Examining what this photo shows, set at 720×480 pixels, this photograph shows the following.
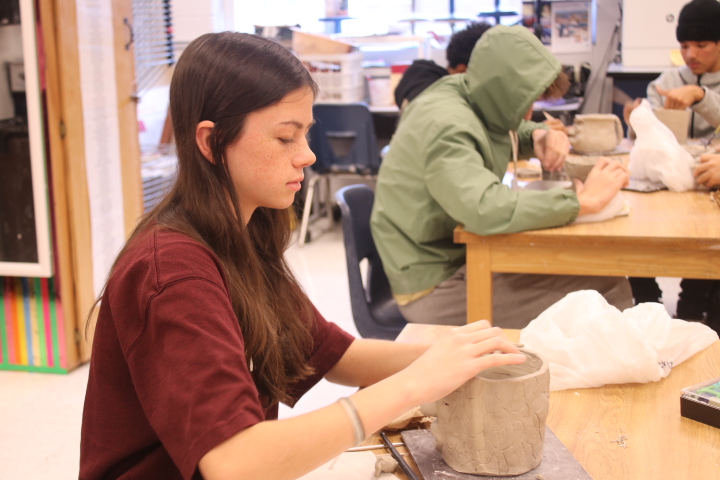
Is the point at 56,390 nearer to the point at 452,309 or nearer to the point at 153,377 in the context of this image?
the point at 452,309

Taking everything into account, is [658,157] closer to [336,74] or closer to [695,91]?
[695,91]

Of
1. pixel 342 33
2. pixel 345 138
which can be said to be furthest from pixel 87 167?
pixel 342 33

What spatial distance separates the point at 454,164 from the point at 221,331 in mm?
1111

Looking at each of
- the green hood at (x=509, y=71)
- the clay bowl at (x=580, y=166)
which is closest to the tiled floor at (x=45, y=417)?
the green hood at (x=509, y=71)

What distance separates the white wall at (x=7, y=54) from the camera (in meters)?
2.47

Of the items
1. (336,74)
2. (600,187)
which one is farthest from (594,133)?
(336,74)

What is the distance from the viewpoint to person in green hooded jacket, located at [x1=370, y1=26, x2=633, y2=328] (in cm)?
180

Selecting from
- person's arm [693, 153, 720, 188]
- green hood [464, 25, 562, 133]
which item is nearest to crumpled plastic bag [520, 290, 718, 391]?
green hood [464, 25, 562, 133]

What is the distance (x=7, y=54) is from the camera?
2.49 metres

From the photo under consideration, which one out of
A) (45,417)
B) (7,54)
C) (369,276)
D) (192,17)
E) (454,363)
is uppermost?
(192,17)

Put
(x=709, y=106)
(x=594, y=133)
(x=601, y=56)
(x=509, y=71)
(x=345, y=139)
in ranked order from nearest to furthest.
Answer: (x=509, y=71)
(x=594, y=133)
(x=709, y=106)
(x=345, y=139)
(x=601, y=56)

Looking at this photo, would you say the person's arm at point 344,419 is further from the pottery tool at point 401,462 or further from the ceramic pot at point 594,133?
the ceramic pot at point 594,133

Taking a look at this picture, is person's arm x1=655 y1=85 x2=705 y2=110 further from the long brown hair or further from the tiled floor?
the long brown hair

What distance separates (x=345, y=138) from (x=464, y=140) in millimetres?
2537
